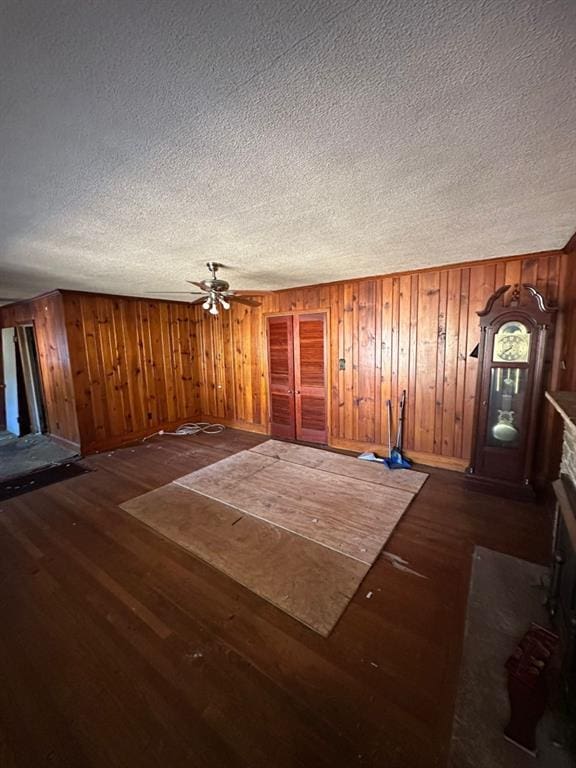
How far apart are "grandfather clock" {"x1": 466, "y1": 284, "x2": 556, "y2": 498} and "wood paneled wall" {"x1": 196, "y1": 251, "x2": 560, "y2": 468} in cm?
38

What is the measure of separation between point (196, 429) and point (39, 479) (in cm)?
239

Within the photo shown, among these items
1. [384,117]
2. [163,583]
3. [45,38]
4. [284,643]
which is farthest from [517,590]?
[45,38]

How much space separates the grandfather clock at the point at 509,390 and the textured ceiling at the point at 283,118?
730 millimetres

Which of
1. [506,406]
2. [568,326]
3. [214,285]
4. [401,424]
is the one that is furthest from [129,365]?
[568,326]

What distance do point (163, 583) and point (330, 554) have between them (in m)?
1.17

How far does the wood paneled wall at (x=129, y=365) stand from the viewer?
447 centimetres

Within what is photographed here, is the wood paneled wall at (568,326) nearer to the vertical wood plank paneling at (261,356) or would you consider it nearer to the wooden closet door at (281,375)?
the vertical wood plank paneling at (261,356)

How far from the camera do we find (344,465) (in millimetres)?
3869

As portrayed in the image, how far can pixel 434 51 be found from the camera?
2.95 feet

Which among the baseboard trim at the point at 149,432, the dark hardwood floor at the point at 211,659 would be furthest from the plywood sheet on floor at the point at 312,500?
the baseboard trim at the point at 149,432

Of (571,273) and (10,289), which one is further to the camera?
(10,289)

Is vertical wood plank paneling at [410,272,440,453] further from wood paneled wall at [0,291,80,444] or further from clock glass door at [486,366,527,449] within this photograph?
wood paneled wall at [0,291,80,444]

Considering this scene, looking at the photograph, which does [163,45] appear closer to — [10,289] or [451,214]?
[451,214]

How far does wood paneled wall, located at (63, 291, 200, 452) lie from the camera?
4.47 meters
